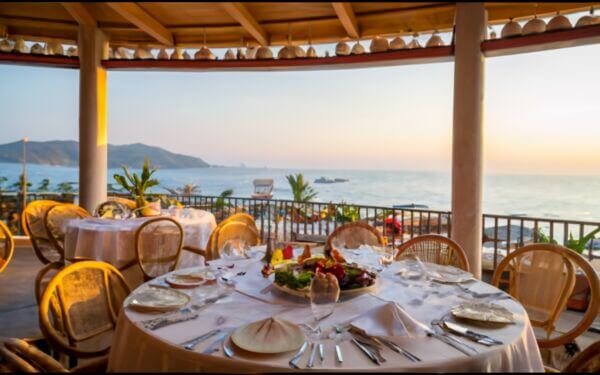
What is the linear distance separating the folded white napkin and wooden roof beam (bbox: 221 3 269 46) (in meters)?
3.86

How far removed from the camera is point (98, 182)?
5.81 meters

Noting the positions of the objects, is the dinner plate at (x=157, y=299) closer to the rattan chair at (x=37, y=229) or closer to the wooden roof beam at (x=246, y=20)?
the rattan chair at (x=37, y=229)

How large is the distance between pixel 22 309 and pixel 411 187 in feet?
100

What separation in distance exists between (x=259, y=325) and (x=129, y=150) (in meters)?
33.4

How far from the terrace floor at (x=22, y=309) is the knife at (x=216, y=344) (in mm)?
2188

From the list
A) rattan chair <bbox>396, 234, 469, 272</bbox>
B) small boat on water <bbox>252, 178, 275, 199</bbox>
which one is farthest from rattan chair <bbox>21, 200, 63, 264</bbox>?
small boat on water <bbox>252, 178, 275, 199</bbox>

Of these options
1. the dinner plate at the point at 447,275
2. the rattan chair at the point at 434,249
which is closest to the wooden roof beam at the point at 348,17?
the rattan chair at the point at 434,249

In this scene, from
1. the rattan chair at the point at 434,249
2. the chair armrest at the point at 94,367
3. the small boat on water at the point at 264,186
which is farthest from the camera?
the small boat on water at the point at 264,186

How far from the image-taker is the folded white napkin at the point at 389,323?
1.28 meters

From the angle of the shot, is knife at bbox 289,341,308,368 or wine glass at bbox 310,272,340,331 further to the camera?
wine glass at bbox 310,272,340,331

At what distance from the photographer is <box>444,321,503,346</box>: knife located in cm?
126

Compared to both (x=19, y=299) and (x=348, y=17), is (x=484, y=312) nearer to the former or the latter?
(x=348, y=17)

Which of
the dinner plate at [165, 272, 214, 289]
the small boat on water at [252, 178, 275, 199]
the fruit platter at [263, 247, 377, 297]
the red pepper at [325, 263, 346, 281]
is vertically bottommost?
the dinner plate at [165, 272, 214, 289]

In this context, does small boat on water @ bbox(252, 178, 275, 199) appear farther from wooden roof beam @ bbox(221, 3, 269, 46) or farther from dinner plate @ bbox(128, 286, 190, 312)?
dinner plate @ bbox(128, 286, 190, 312)
